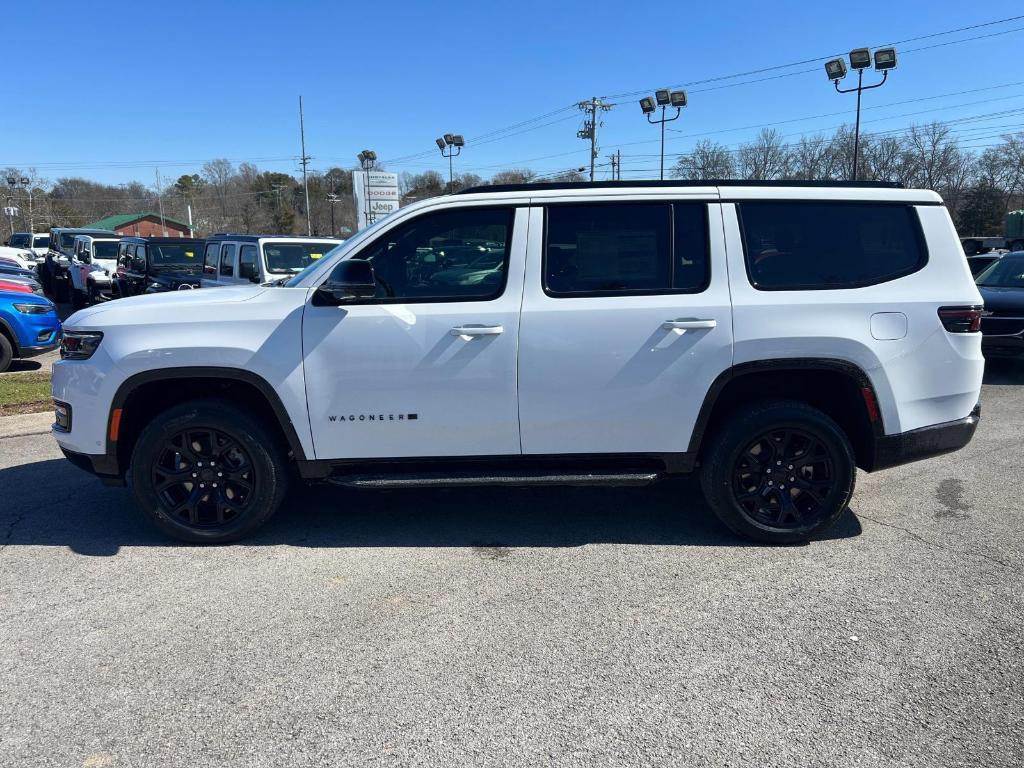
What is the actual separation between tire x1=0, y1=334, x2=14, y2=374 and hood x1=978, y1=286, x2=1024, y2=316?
13.0m

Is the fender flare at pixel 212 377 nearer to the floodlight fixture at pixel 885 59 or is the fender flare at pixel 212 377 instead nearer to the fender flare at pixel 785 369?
the fender flare at pixel 785 369

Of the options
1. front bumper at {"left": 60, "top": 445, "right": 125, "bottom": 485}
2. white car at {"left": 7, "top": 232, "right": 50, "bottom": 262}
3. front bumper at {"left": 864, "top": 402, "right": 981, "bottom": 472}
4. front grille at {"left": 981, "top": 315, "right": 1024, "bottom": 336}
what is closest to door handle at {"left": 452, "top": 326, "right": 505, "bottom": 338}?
front bumper at {"left": 60, "top": 445, "right": 125, "bottom": 485}

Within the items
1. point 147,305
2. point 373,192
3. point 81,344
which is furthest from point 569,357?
point 373,192

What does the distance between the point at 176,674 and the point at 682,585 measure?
7.93 feet

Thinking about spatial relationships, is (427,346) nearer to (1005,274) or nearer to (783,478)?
(783,478)

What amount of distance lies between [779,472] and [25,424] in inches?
280

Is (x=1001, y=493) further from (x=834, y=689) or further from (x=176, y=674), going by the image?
(x=176, y=674)

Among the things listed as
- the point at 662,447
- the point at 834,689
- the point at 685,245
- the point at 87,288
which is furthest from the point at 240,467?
the point at 87,288

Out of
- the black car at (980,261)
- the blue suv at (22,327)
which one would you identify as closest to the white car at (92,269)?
the blue suv at (22,327)

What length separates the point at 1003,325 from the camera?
926cm

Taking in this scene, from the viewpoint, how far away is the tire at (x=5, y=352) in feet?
33.2

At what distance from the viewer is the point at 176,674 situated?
10.0ft

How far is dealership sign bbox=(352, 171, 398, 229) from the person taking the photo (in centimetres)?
3169

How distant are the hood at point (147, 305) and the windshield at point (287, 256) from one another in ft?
23.0
